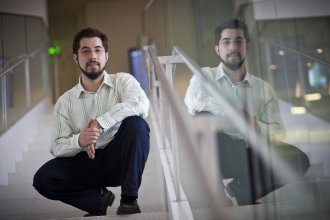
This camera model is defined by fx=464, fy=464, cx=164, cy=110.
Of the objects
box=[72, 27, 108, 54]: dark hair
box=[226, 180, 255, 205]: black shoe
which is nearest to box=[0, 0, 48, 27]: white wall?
box=[72, 27, 108, 54]: dark hair

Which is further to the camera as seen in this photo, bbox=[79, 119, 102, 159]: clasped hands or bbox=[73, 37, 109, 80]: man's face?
bbox=[73, 37, 109, 80]: man's face

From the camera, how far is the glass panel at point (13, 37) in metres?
4.28

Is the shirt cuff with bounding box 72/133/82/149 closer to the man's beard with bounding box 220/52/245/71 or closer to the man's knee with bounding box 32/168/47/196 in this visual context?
the man's knee with bounding box 32/168/47/196

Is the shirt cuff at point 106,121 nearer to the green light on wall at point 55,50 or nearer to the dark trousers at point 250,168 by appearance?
the dark trousers at point 250,168

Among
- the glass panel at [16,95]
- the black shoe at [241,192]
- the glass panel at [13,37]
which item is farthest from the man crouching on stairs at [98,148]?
the glass panel at [13,37]

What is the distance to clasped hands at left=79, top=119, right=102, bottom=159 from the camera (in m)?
2.20

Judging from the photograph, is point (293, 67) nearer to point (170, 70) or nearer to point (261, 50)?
point (261, 50)

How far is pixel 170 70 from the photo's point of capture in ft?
8.39

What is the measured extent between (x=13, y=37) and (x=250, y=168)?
11.2 ft

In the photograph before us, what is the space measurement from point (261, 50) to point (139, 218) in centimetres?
210

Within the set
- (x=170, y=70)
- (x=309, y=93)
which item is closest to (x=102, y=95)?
(x=170, y=70)

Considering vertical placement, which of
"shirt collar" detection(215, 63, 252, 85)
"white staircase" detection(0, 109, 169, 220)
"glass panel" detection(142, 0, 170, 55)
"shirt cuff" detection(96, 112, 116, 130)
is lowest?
"white staircase" detection(0, 109, 169, 220)

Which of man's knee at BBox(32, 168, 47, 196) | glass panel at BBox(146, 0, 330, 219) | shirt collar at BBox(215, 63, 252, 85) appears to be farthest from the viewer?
man's knee at BBox(32, 168, 47, 196)

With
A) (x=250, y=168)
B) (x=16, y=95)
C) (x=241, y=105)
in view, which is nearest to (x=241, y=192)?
(x=250, y=168)
